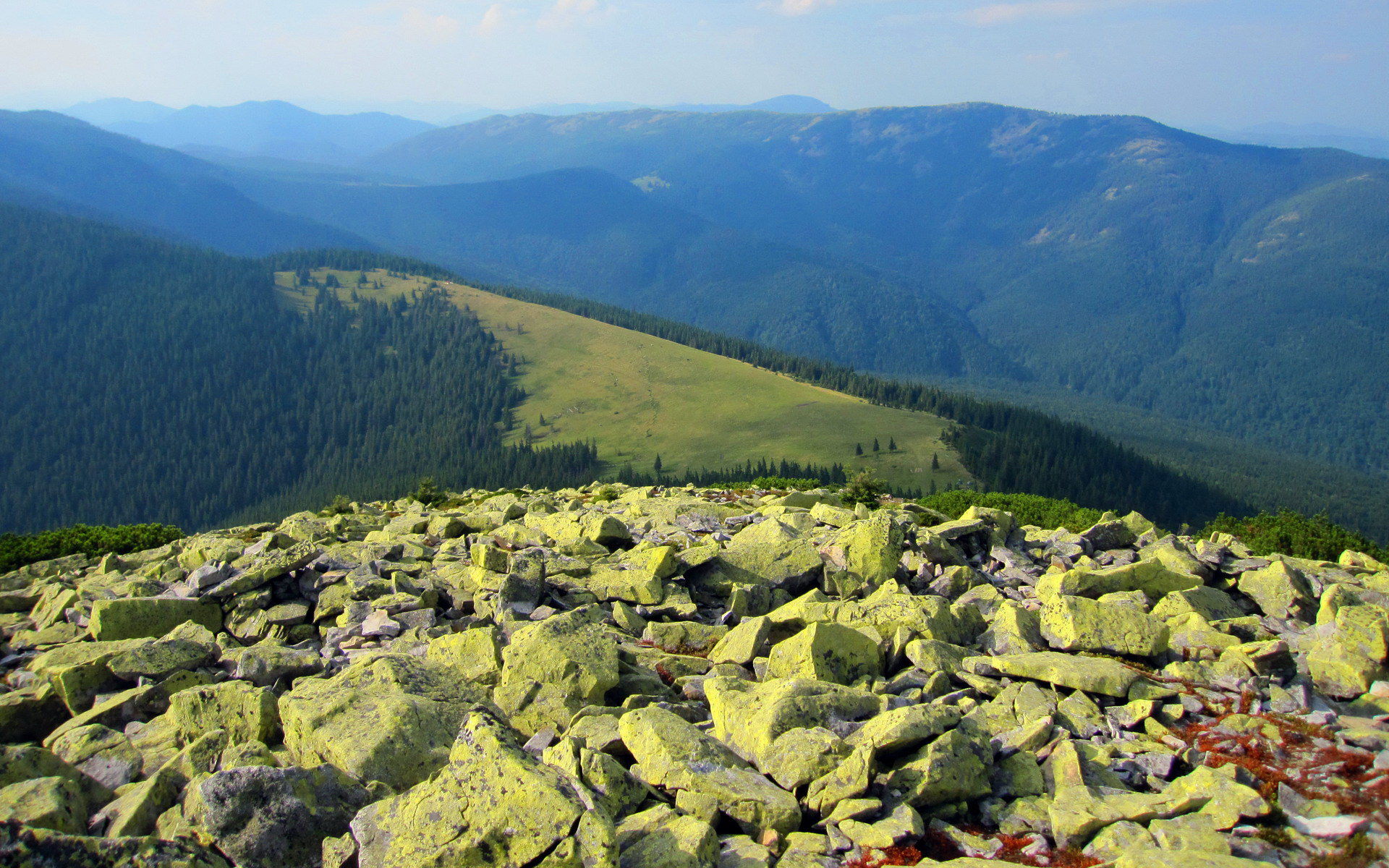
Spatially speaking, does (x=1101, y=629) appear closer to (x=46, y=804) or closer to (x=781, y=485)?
(x=46, y=804)

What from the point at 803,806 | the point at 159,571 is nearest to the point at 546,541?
the point at 159,571

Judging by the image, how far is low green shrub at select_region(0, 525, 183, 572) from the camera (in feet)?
116

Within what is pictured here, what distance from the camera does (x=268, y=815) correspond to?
11.6 meters

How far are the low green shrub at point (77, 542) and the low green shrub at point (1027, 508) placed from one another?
139ft

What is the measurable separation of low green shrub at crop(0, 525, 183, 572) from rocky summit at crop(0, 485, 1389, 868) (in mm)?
10621

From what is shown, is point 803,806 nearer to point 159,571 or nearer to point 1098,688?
point 1098,688

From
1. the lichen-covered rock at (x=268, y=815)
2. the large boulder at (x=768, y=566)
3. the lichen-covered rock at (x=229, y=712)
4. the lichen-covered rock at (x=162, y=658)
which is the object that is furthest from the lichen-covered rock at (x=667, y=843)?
the lichen-covered rock at (x=162, y=658)

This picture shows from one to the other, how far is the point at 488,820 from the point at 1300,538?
43.4 meters

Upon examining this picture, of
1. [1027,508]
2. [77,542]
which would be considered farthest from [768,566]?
[77,542]

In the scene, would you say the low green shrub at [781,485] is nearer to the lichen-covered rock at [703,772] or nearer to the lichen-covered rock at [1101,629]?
the lichen-covered rock at [1101,629]

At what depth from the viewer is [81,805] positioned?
42.2 feet

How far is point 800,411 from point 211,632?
569 ft

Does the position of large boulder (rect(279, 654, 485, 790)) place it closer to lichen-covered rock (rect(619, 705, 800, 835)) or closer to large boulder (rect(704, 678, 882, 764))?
lichen-covered rock (rect(619, 705, 800, 835))

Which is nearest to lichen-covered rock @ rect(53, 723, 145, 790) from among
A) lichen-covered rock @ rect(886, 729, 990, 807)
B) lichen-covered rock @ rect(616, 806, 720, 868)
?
lichen-covered rock @ rect(616, 806, 720, 868)
